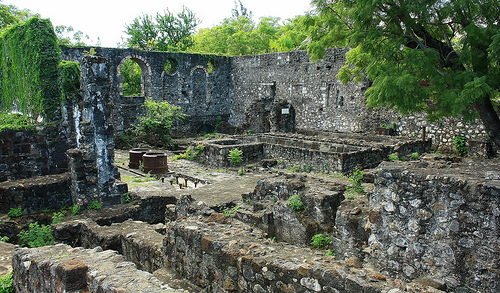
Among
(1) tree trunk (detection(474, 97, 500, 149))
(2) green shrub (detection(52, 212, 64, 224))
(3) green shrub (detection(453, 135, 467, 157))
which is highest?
(1) tree trunk (detection(474, 97, 500, 149))

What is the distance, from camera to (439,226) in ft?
11.6

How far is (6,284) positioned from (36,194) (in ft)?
10.2

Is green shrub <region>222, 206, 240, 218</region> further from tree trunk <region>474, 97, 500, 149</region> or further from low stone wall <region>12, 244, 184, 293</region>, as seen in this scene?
tree trunk <region>474, 97, 500, 149</region>

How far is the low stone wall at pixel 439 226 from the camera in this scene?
3.27m

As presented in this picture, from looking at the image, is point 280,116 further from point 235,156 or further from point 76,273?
point 76,273

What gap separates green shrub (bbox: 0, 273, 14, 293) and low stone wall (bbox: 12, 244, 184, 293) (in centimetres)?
13

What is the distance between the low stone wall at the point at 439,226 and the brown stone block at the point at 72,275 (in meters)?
2.92

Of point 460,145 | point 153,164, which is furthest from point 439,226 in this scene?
point 460,145

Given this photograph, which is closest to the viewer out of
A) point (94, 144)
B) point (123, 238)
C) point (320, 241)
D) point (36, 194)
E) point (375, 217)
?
point (375, 217)

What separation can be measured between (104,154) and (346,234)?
16.2ft

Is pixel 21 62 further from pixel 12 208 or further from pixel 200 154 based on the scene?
pixel 200 154

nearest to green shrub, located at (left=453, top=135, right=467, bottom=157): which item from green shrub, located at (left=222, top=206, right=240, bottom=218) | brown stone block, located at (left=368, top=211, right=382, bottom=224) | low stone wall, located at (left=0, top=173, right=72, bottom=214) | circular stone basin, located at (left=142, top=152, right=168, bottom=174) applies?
green shrub, located at (left=222, top=206, right=240, bottom=218)

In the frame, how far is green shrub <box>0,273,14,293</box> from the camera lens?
4410 millimetres

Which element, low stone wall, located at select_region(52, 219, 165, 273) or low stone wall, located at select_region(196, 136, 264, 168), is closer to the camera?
low stone wall, located at select_region(52, 219, 165, 273)
